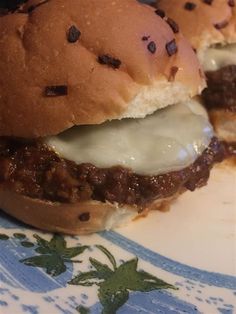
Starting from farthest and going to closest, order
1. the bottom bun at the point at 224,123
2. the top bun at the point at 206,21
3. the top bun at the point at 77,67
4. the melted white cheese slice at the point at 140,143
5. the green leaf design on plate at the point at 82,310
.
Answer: the bottom bun at the point at 224,123 < the top bun at the point at 206,21 < the melted white cheese slice at the point at 140,143 < the top bun at the point at 77,67 < the green leaf design on plate at the point at 82,310

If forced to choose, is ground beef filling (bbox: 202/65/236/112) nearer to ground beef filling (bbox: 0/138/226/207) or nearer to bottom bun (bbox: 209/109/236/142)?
bottom bun (bbox: 209/109/236/142)

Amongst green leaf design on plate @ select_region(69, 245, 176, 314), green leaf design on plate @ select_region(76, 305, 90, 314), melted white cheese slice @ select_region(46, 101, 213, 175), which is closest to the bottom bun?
melted white cheese slice @ select_region(46, 101, 213, 175)

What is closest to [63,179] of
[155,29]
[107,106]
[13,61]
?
[107,106]

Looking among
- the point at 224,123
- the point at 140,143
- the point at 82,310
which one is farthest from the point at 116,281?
the point at 224,123

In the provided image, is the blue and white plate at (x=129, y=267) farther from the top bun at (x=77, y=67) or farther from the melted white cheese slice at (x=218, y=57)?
the melted white cheese slice at (x=218, y=57)

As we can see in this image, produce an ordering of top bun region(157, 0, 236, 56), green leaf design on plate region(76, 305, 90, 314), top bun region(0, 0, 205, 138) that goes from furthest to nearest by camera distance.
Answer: top bun region(157, 0, 236, 56)
top bun region(0, 0, 205, 138)
green leaf design on plate region(76, 305, 90, 314)

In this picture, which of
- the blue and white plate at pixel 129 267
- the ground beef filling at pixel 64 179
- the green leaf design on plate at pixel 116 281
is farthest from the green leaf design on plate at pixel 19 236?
the green leaf design on plate at pixel 116 281

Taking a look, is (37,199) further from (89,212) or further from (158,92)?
(158,92)
